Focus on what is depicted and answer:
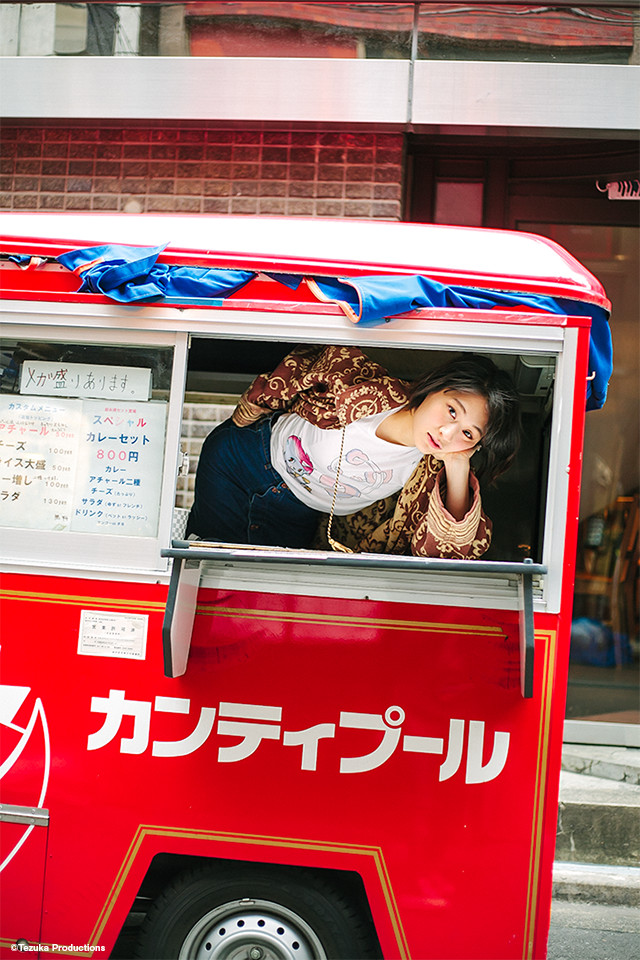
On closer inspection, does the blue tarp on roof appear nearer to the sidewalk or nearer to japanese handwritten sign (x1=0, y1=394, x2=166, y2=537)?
japanese handwritten sign (x1=0, y1=394, x2=166, y2=537)

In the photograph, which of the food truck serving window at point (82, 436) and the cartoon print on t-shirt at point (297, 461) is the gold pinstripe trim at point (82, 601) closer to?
the food truck serving window at point (82, 436)

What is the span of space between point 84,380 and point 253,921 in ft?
6.36

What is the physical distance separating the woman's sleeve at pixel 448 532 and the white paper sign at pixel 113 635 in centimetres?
100

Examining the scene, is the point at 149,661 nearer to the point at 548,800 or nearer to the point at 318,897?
the point at 318,897

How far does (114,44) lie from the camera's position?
612cm

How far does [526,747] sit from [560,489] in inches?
33.1

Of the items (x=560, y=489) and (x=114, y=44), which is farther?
(x=114, y=44)

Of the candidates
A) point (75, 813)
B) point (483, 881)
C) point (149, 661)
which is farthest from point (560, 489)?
point (75, 813)

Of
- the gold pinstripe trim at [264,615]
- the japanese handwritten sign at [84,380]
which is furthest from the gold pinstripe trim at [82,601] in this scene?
the japanese handwritten sign at [84,380]

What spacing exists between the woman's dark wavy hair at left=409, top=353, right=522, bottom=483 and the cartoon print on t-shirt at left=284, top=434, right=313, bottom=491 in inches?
17.7

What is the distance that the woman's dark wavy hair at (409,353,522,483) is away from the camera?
312cm

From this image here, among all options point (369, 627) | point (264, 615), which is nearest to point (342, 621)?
point (369, 627)

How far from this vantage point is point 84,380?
3.07 metres

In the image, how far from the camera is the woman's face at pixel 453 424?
3084 mm
